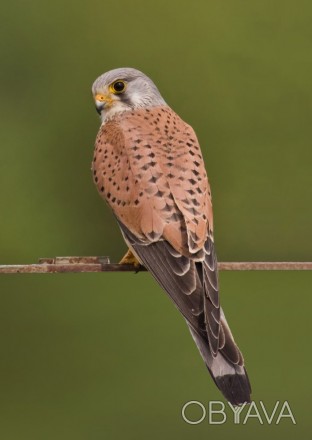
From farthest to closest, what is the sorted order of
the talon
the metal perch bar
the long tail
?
1. the talon
2. the long tail
3. the metal perch bar

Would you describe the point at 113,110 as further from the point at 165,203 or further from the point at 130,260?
the point at 165,203

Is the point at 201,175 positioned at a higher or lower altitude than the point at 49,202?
higher

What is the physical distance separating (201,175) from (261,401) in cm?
144

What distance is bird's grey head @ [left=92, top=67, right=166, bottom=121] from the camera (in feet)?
20.1

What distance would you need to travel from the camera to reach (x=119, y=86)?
621cm

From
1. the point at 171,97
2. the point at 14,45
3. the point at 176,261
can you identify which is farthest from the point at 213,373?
the point at 14,45

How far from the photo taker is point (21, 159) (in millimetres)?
8641

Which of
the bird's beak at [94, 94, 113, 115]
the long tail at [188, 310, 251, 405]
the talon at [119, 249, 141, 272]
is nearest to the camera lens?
the long tail at [188, 310, 251, 405]

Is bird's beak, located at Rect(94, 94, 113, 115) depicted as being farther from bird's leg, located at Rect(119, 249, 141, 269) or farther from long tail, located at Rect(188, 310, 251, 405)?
long tail, located at Rect(188, 310, 251, 405)

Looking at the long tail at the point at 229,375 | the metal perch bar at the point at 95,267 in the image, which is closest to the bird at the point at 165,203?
the long tail at the point at 229,375

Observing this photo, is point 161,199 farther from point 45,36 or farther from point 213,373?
point 45,36

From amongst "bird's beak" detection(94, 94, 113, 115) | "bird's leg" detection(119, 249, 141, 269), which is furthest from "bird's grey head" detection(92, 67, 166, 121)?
"bird's leg" detection(119, 249, 141, 269)

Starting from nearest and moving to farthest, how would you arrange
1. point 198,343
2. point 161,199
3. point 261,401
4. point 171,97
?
1. point 198,343
2. point 161,199
3. point 261,401
4. point 171,97

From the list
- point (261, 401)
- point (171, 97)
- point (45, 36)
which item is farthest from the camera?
point (45, 36)
